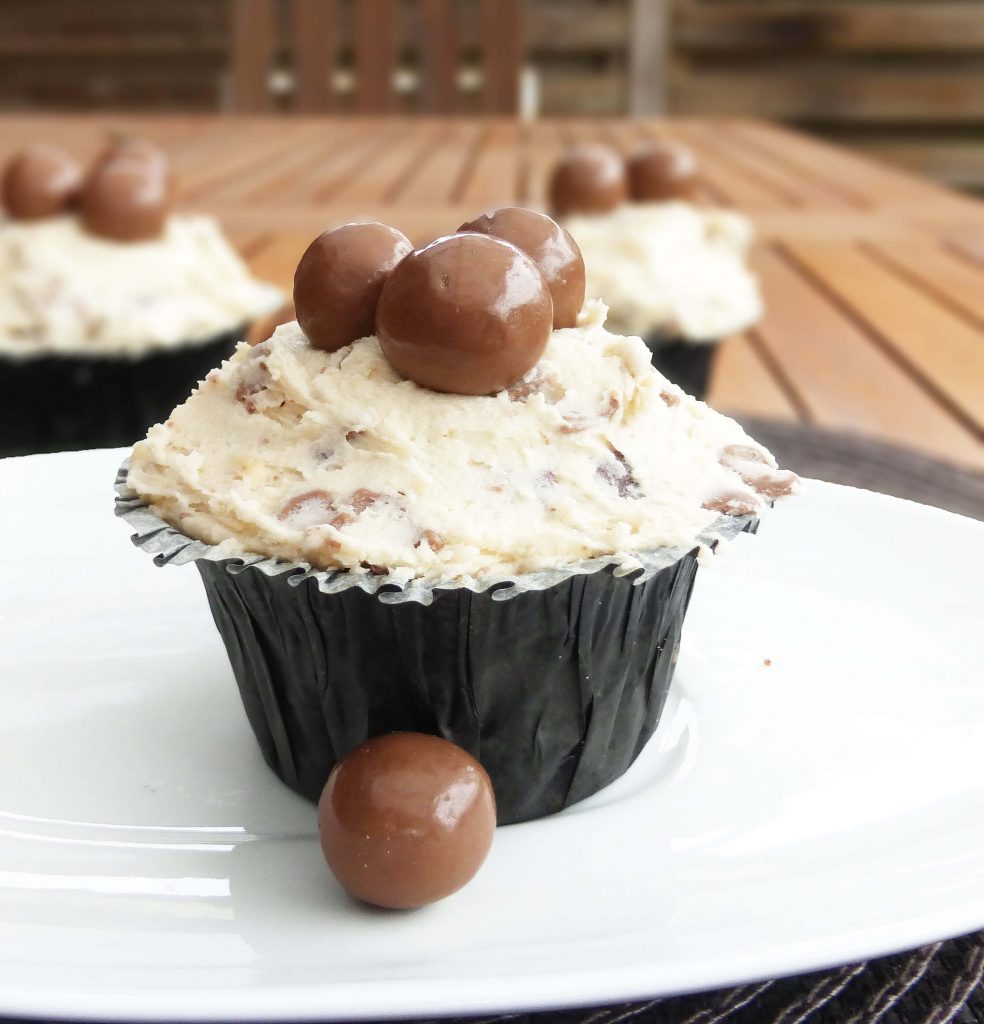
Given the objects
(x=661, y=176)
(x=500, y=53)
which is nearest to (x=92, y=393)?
(x=661, y=176)

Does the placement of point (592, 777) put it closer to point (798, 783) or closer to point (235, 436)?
point (798, 783)

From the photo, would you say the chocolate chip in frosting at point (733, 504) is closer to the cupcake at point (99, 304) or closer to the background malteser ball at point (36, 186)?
the cupcake at point (99, 304)

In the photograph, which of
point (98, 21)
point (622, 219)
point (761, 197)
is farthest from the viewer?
point (98, 21)

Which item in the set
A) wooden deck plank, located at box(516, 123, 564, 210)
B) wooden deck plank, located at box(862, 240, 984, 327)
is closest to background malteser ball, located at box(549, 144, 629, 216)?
wooden deck plank, located at box(516, 123, 564, 210)

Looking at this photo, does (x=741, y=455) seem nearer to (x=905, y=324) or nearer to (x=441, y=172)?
(x=905, y=324)

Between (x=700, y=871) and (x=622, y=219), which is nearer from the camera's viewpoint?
(x=700, y=871)

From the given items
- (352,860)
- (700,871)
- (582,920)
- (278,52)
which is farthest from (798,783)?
(278,52)
